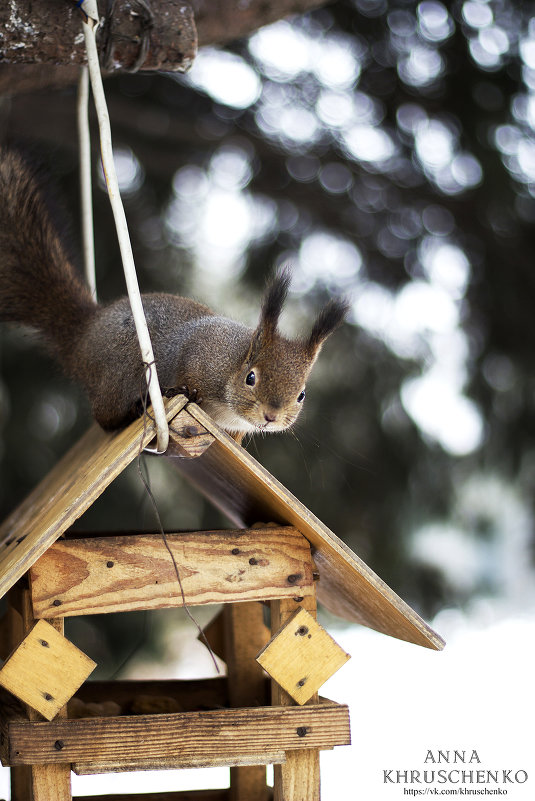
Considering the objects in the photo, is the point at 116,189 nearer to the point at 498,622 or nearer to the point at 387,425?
the point at 387,425

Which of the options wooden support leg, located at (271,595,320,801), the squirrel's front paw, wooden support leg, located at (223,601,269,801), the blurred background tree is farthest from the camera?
the blurred background tree

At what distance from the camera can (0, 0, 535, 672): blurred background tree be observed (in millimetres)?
2609

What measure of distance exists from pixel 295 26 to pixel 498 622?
7.41ft

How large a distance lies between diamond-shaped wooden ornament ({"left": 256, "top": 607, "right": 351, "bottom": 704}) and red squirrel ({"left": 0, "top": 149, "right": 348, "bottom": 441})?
13.5 inches

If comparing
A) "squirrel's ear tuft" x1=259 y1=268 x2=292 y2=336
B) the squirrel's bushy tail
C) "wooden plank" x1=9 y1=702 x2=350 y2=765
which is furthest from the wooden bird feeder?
the squirrel's bushy tail

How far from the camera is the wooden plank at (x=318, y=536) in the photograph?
123 cm

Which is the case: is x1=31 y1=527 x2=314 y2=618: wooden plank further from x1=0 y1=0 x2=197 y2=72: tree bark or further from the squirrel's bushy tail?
x1=0 y1=0 x2=197 y2=72: tree bark

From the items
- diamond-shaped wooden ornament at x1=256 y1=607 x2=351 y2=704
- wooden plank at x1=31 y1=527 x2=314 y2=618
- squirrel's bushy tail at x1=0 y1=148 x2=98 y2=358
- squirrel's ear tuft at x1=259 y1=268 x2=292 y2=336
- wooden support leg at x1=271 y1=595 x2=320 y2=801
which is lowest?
wooden support leg at x1=271 y1=595 x2=320 y2=801

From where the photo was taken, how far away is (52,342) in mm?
1812

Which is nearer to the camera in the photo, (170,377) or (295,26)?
(170,377)

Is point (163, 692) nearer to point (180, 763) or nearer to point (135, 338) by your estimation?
point (180, 763)

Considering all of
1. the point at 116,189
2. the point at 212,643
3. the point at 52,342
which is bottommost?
the point at 212,643

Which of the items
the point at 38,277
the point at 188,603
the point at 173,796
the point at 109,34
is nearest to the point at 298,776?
the point at 188,603

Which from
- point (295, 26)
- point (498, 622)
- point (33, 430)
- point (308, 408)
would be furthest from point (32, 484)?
point (498, 622)
